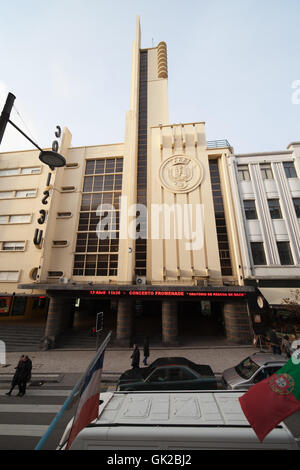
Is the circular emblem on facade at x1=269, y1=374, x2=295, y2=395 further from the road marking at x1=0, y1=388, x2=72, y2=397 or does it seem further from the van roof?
the road marking at x1=0, y1=388, x2=72, y2=397

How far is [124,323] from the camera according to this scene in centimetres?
1620

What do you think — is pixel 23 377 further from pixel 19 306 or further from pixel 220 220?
pixel 220 220

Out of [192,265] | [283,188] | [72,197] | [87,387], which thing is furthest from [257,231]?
[72,197]

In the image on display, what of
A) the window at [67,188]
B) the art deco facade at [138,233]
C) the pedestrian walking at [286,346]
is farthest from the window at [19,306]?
the pedestrian walking at [286,346]

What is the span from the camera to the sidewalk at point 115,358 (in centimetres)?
1137

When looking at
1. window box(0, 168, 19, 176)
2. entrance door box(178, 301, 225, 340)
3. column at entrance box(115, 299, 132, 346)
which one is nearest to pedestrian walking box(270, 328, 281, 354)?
entrance door box(178, 301, 225, 340)

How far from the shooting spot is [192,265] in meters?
17.7

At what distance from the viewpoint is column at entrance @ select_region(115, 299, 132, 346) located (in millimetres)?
15709

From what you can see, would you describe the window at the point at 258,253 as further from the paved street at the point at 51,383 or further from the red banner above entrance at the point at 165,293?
the paved street at the point at 51,383

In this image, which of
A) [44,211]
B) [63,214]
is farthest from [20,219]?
[63,214]

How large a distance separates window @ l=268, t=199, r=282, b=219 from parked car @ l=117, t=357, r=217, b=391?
50.9 feet

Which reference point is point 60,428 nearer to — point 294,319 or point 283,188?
point 294,319

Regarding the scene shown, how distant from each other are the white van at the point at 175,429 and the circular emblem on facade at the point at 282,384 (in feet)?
2.98

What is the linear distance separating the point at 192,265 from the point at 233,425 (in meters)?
14.9
